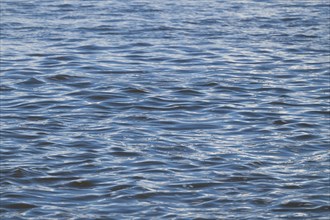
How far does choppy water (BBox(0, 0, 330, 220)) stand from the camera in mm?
9828

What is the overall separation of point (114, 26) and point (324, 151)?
8601 millimetres

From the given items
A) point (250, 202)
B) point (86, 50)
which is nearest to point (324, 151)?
point (250, 202)

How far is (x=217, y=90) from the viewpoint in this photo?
1450 centimetres

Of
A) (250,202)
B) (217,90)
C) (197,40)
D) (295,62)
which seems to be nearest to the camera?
(250,202)

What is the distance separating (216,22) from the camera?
63.9 ft

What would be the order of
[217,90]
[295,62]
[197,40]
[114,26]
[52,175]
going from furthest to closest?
[114,26]
[197,40]
[295,62]
[217,90]
[52,175]

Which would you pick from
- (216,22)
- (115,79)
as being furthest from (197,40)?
(115,79)

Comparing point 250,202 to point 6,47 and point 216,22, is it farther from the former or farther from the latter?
point 216,22

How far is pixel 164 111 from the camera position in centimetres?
1330

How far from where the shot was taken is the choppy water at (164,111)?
983 centimetres

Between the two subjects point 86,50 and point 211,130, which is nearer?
point 211,130

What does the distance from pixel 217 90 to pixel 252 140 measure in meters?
2.71

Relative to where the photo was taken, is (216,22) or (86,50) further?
(216,22)

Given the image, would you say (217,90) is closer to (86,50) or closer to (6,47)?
(86,50)
